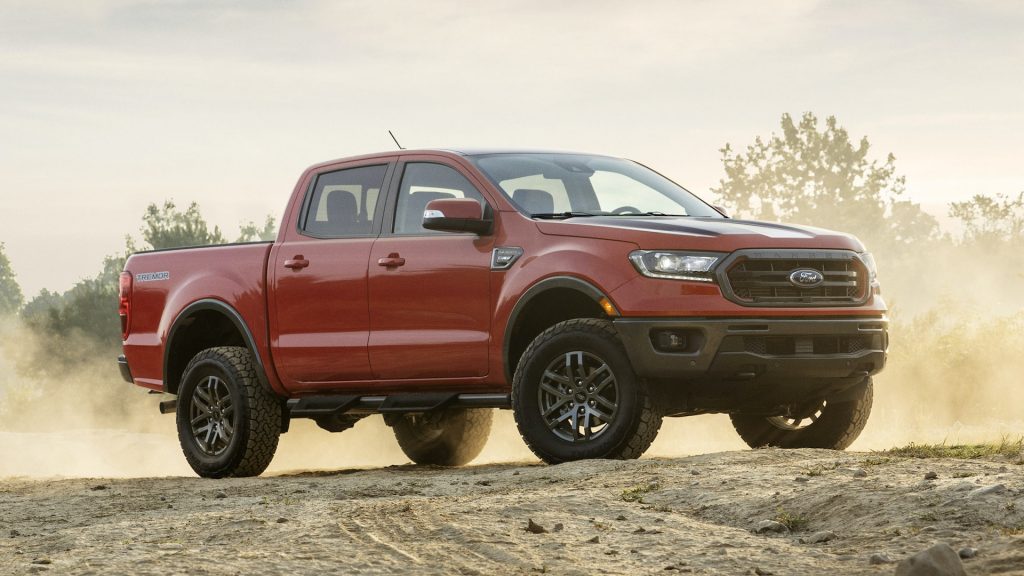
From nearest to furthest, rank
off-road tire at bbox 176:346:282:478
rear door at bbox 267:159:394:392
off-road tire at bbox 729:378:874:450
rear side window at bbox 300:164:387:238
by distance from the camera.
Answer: off-road tire at bbox 729:378:874:450 → rear door at bbox 267:159:394:392 → rear side window at bbox 300:164:387:238 → off-road tire at bbox 176:346:282:478

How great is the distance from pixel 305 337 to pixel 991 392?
38.4 ft

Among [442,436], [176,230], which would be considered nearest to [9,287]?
[176,230]

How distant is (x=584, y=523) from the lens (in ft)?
20.6

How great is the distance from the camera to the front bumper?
26.4 feet

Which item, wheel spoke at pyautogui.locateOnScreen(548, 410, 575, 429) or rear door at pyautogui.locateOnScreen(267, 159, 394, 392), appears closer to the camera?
wheel spoke at pyautogui.locateOnScreen(548, 410, 575, 429)

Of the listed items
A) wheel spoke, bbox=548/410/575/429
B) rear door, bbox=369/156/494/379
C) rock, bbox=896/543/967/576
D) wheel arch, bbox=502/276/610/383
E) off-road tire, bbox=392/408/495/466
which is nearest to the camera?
rock, bbox=896/543/967/576

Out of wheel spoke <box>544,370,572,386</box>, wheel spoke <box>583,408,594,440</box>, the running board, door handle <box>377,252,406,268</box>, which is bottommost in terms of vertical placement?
wheel spoke <box>583,408,594,440</box>

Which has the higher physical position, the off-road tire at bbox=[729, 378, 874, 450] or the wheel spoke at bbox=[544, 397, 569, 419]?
the wheel spoke at bbox=[544, 397, 569, 419]

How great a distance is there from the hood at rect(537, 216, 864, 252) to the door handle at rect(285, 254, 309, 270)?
6.19 feet

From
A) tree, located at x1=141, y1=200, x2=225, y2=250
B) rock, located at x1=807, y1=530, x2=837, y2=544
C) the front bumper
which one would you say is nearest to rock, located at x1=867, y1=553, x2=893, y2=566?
rock, located at x1=807, y1=530, x2=837, y2=544

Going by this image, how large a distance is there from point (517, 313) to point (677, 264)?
3.34ft

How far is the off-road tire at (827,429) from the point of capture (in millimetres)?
9305

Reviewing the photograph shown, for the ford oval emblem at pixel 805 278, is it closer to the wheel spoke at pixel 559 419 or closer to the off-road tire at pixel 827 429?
the off-road tire at pixel 827 429

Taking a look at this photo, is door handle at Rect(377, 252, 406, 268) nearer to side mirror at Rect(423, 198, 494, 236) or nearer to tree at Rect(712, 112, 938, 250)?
side mirror at Rect(423, 198, 494, 236)
